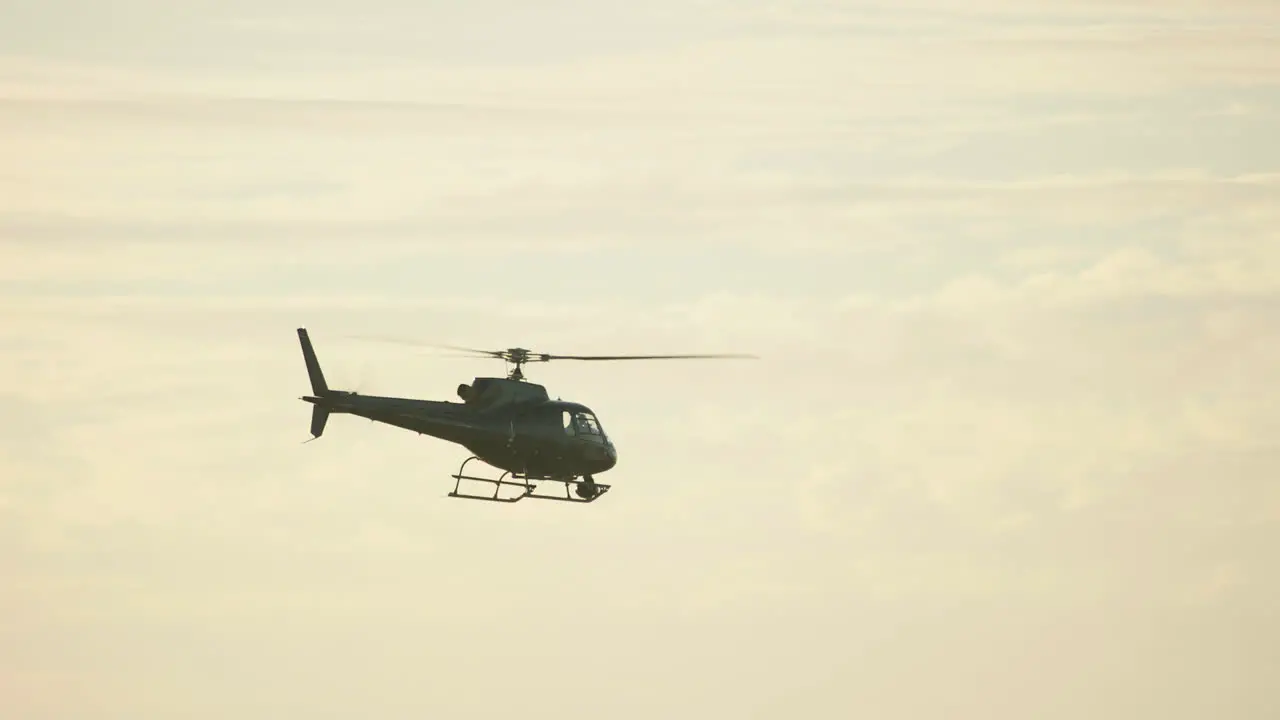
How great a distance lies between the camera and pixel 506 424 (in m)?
69.5

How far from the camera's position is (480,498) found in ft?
217

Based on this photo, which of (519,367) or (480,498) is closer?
(480,498)

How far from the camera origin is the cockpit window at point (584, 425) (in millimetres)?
70688

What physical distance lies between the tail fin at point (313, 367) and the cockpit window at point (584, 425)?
24.4 ft

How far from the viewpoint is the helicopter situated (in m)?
69.2

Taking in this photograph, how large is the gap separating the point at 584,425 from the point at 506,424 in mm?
2639

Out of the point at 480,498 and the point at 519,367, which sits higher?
the point at 519,367

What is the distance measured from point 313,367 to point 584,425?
823 cm

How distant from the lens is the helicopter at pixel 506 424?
227ft

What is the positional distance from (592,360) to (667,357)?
5074 mm

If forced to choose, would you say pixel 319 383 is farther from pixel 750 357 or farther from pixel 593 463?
pixel 750 357

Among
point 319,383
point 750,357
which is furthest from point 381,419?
point 750,357

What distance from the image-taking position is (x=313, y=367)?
70500 mm

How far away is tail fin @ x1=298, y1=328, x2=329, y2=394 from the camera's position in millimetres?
70000
